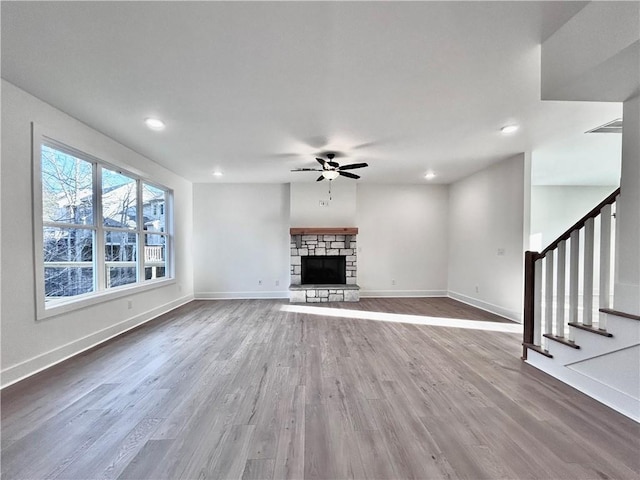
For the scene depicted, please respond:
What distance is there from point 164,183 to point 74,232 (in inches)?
79.8

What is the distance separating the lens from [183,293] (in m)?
5.66

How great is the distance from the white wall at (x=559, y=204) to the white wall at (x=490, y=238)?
252cm

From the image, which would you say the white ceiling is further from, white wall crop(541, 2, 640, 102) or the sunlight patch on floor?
the sunlight patch on floor

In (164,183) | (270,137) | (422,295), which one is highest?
(270,137)

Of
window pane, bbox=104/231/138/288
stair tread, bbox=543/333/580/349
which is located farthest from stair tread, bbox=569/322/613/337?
window pane, bbox=104/231/138/288

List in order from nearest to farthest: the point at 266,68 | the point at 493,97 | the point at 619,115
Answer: the point at 266,68
the point at 493,97
the point at 619,115

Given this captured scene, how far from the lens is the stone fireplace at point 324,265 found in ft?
19.1

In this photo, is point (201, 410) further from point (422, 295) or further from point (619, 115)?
point (422, 295)

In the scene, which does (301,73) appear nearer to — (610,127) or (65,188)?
(65,188)

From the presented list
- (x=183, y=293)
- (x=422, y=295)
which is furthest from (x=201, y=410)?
(x=422, y=295)

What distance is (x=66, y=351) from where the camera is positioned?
9.43 feet

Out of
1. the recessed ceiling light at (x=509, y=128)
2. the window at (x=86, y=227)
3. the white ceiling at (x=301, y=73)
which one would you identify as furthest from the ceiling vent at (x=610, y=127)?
the window at (x=86, y=227)

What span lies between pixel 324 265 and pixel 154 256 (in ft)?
11.3

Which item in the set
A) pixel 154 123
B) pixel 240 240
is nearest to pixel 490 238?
pixel 240 240
